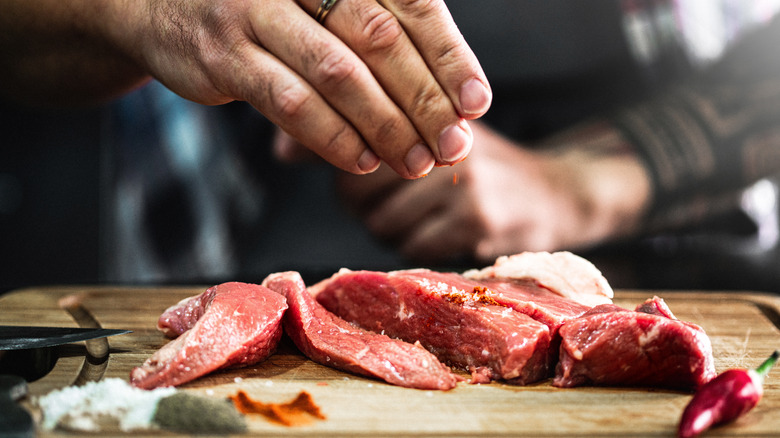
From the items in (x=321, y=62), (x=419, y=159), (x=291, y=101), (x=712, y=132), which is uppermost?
(x=321, y=62)

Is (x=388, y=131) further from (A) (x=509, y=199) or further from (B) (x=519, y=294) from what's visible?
(A) (x=509, y=199)

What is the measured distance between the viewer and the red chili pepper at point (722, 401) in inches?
61.3

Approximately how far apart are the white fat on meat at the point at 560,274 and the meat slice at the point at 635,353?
0.34 meters

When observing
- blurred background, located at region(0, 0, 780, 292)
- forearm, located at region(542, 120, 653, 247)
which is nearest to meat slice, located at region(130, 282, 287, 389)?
blurred background, located at region(0, 0, 780, 292)

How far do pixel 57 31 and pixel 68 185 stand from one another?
3114 mm

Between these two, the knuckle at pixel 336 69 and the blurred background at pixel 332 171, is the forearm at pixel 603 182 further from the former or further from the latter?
the knuckle at pixel 336 69

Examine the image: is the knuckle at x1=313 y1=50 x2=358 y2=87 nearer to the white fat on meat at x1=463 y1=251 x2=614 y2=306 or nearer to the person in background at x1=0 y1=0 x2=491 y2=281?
the person in background at x1=0 y1=0 x2=491 y2=281

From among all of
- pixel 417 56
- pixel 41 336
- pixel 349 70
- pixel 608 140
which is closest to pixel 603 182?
pixel 608 140

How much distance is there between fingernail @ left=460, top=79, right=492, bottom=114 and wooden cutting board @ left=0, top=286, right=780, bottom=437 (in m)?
0.84

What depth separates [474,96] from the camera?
1.86 metres

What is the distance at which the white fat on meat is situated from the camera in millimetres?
2283

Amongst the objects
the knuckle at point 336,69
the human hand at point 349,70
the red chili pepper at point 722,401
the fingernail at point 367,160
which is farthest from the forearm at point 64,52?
the red chili pepper at point 722,401

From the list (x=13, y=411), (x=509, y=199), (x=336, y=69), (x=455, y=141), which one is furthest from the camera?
(x=509, y=199)

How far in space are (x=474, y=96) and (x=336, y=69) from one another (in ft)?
1.37
